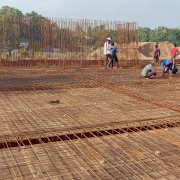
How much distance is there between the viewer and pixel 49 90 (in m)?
6.30

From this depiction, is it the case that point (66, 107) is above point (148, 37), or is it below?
below

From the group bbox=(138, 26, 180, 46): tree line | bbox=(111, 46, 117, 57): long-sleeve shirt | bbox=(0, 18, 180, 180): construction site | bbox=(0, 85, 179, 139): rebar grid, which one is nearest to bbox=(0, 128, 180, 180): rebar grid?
bbox=(0, 18, 180, 180): construction site

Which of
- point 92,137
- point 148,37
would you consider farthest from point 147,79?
point 148,37

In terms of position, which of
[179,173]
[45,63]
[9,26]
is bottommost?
[179,173]

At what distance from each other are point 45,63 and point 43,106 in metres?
7.00

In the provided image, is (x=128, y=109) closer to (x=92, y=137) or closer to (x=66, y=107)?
(x=66, y=107)

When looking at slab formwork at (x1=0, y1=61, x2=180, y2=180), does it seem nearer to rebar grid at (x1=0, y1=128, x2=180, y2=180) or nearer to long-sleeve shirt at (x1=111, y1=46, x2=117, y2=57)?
rebar grid at (x1=0, y1=128, x2=180, y2=180)

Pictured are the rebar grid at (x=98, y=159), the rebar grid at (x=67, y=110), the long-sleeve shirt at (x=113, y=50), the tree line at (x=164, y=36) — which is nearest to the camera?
the rebar grid at (x=98, y=159)

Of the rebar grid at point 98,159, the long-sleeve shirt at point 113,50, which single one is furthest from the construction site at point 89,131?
the long-sleeve shirt at point 113,50

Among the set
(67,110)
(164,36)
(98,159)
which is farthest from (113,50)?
(164,36)

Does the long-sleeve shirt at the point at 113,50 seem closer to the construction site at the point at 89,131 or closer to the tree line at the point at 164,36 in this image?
the construction site at the point at 89,131

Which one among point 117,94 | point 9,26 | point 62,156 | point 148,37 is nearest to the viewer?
point 62,156

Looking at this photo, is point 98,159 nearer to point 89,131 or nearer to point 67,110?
point 89,131

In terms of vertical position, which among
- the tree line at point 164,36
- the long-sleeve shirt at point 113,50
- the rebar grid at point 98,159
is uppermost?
the tree line at point 164,36
